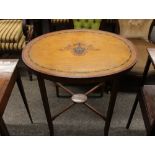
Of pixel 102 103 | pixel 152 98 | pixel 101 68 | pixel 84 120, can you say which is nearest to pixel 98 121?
pixel 84 120

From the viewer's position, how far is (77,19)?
201 cm

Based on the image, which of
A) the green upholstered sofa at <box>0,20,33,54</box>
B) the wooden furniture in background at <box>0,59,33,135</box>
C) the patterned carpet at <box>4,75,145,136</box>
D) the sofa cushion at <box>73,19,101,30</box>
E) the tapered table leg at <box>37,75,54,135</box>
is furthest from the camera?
the sofa cushion at <box>73,19,101,30</box>

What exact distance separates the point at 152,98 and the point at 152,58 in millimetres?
229

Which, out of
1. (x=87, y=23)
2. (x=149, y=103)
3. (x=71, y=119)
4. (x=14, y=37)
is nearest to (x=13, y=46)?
(x=14, y=37)

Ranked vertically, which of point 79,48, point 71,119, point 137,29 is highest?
point 79,48

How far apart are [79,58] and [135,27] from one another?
940 mm

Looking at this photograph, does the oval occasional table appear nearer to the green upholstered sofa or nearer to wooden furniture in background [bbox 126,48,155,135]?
wooden furniture in background [bbox 126,48,155,135]

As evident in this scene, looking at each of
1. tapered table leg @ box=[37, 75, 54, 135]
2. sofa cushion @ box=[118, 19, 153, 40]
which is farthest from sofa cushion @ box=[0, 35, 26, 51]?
sofa cushion @ box=[118, 19, 153, 40]

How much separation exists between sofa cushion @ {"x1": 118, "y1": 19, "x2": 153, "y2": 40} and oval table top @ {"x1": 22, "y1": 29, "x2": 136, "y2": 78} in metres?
0.55

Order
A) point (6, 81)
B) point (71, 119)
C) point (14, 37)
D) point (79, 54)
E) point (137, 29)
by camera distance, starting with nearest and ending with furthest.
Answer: point (6, 81) → point (79, 54) → point (71, 119) → point (14, 37) → point (137, 29)

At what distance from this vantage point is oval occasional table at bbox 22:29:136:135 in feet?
3.64

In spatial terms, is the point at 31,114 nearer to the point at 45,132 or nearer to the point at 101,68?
the point at 45,132

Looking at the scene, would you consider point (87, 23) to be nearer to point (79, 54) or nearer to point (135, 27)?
point (135, 27)

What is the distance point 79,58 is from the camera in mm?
1254
